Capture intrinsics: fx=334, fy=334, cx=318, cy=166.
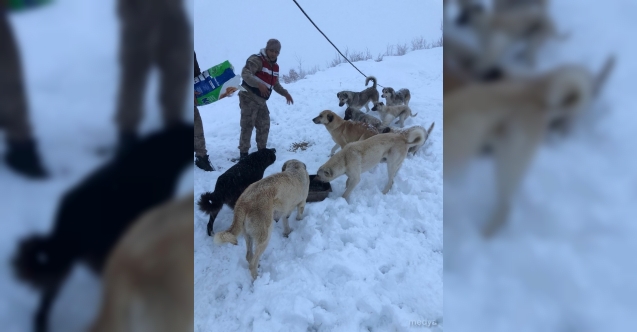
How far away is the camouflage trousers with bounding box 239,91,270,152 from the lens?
8.21 feet

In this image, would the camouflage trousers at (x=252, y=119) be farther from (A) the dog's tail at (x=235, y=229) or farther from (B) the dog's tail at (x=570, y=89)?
(B) the dog's tail at (x=570, y=89)

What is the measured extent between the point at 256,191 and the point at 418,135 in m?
1.47

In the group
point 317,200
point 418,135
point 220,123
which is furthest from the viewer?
point 317,200

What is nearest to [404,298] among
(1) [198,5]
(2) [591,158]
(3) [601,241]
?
(3) [601,241]

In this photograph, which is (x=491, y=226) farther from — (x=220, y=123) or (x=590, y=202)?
(x=220, y=123)

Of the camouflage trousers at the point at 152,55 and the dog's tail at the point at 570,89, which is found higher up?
the camouflage trousers at the point at 152,55

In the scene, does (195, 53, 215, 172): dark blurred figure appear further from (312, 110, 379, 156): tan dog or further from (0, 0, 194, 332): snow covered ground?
(312, 110, 379, 156): tan dog

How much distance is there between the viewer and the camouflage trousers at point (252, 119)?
2502 mm

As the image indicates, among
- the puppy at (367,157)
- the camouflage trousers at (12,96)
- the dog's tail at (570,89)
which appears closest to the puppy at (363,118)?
the puppy at (367,157)

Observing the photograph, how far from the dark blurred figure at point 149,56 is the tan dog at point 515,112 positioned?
1.17m

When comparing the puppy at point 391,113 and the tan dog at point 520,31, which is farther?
the puppy at point 391,113

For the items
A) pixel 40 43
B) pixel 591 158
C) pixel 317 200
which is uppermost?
pixel 40 43

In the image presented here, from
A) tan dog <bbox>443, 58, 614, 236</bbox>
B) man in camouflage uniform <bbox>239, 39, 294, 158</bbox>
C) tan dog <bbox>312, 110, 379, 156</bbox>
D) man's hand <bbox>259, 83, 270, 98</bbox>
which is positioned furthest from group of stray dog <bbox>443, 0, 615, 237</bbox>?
tan dog <bbox>312, 110, 379, 156</bbox>

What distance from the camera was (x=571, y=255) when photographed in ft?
4.28
